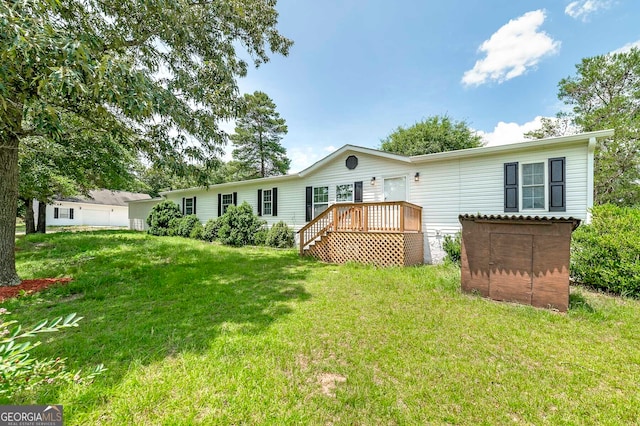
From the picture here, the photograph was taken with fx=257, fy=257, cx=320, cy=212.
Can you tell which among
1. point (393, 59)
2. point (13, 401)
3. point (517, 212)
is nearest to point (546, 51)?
point (393, 59)

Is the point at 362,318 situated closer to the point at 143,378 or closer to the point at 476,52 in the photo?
the point at 143,378

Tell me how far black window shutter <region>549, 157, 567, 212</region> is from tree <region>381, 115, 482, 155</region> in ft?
38.2

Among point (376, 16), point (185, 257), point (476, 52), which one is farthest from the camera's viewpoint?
point (476, 52)

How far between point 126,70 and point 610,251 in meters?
8.72

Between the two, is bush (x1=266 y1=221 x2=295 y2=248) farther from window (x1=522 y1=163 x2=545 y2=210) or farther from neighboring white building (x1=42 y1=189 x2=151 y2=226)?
neighboring white building (x1=42 y1=189 x2=151 y2=226)

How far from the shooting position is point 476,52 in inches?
512

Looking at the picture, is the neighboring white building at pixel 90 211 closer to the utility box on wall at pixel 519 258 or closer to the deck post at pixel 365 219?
the deck post at pixel 365 219

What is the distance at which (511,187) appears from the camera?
715 cm

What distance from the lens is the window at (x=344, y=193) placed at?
400 inches

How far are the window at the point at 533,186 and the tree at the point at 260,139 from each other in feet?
71.2

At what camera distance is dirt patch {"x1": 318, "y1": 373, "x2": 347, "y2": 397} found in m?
2.26

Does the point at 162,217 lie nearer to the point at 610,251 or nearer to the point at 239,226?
the point at 239,226

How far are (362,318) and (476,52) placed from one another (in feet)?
49.9

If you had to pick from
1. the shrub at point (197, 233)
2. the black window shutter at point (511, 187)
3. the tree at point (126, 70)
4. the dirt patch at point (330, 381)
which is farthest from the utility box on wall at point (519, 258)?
the shrub at point (197, 233)
